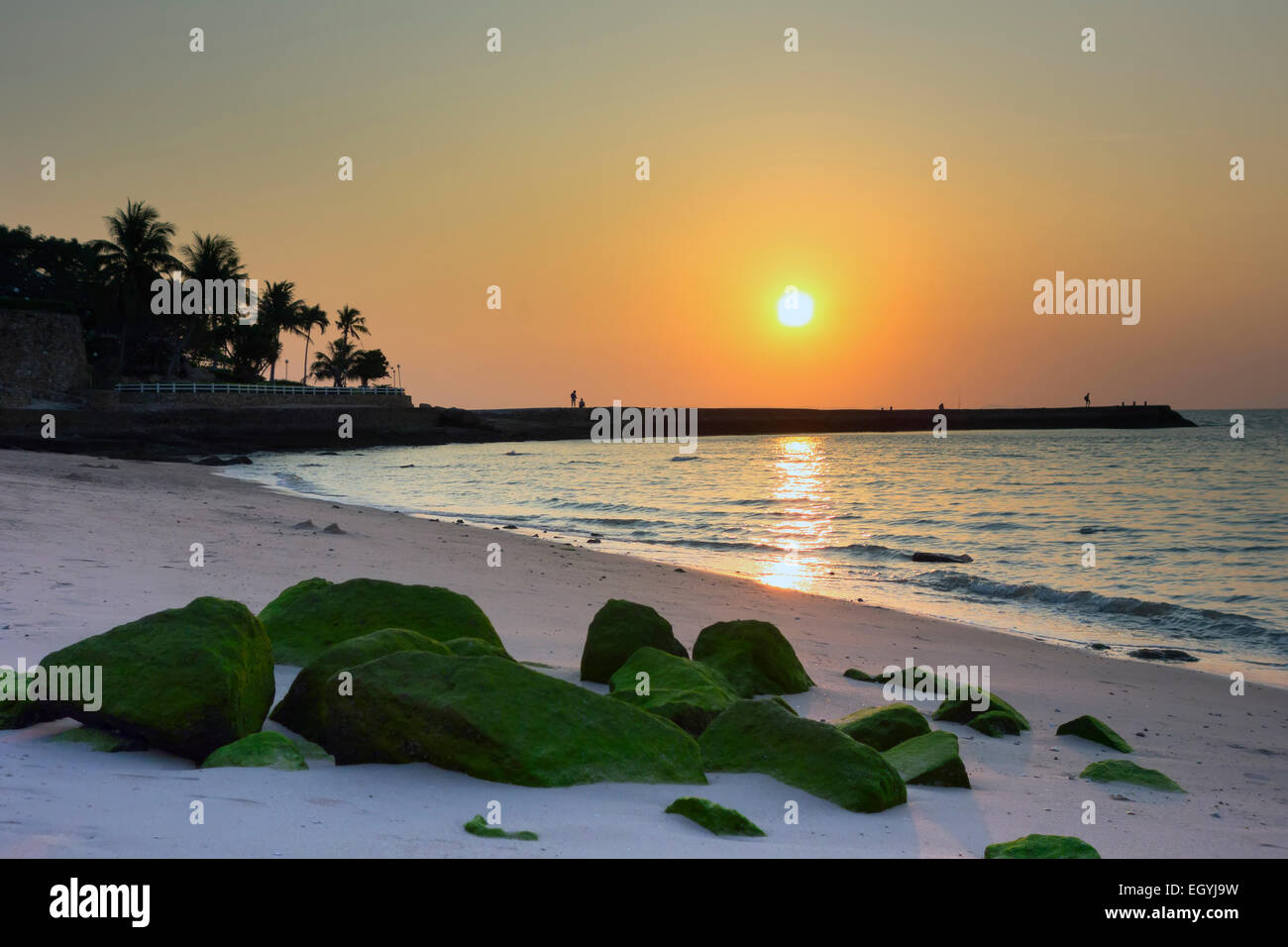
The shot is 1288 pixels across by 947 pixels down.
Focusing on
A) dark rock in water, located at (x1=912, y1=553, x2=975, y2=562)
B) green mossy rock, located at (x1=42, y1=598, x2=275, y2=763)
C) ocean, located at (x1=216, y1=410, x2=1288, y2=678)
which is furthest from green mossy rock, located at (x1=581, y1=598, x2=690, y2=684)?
dark rock in water, located at (x1=912, y1=553, x2=975, y2=562)

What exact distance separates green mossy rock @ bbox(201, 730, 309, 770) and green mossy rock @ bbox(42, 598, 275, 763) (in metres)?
0.18

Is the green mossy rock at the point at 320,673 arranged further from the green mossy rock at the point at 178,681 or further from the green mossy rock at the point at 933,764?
the green mossy rock at the point at 933,764

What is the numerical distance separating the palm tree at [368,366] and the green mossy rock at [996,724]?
106 metres

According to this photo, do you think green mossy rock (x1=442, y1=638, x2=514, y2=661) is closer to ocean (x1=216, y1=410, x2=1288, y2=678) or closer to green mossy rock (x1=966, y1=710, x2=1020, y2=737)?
green mossy rock (x1=966, y1=710, x2=1020, y2=737)

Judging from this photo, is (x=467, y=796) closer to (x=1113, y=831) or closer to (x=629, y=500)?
(x=1113, y=831)

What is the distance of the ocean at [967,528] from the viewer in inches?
503

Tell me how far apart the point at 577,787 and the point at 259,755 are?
1389 millimetres

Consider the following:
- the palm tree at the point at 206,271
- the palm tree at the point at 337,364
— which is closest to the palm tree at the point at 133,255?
the palm tree at the point at 206,271

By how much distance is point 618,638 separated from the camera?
6.82 metres

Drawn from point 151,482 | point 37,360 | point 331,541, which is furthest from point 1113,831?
point 37,360

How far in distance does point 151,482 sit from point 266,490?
3067 mm

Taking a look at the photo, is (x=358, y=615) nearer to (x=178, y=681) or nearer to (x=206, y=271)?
(x=178, y=681)

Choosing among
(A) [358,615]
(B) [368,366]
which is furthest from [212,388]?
(A) [358,615]
